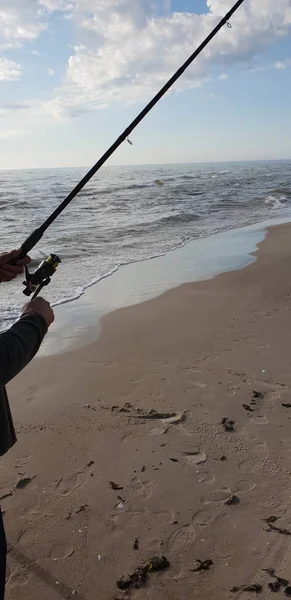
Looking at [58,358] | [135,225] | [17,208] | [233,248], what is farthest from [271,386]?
[17,208]

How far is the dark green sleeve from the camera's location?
53.8 inches

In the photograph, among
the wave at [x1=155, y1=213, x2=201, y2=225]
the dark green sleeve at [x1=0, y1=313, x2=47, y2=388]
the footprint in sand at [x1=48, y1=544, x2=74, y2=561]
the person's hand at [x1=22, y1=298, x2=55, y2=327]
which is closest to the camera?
the dark green sleeve at [x1=0, y1=313, x2=47, y2=388]

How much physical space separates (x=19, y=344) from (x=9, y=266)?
57 centimetres

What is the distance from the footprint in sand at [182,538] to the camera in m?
2.33

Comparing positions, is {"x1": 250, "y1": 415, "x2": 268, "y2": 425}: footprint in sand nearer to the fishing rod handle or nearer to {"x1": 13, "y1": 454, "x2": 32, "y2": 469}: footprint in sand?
{"x1": 13, "y1": 454, "x2": 32, "y2": 469}: footprint in sand

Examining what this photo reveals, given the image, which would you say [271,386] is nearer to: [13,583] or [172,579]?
[172,579]

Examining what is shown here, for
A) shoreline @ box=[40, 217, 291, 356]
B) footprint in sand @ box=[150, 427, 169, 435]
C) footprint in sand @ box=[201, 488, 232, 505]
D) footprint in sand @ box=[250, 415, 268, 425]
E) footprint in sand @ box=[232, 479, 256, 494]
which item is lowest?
footprint in sand @ box=[201, 488, 232, 505]

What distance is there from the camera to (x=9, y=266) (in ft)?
6.15

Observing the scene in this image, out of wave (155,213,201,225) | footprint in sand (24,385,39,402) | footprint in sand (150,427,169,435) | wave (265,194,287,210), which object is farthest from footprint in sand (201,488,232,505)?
wave (265,194,287,210)

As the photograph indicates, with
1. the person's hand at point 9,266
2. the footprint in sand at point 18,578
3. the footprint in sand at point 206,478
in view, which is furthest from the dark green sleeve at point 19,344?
the footprint in sand at point 206,478

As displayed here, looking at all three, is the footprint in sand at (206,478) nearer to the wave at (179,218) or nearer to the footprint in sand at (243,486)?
the footprint in sand at (243,486)

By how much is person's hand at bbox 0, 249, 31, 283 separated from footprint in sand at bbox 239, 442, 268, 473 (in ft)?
6.49

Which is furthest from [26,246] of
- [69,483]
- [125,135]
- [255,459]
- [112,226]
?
[112,226]

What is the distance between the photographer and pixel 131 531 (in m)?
2.44
